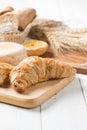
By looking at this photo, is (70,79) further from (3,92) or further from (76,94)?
(3,92)

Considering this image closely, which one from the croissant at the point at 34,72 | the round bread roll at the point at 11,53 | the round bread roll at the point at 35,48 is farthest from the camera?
the round bread roll at the point at 35,48

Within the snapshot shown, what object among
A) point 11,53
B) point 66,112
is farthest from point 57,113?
point 11,53

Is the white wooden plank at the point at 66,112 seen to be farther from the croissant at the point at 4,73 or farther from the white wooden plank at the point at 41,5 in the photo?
the white wooden plank at the point at 41,5

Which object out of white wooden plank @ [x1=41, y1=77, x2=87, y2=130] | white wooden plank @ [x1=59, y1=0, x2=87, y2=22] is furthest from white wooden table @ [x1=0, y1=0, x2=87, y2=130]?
white wooden plank @ [x1=59, y1=0, x2=87, y2=22]

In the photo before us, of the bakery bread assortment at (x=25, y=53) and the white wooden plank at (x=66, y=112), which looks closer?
the white wooden plank at (x=66, y=112)

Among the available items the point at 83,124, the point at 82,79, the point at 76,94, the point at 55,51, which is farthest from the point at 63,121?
the point at 55,51


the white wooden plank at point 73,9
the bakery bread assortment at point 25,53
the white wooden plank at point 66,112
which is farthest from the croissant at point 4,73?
the white wooden plank at point 73,9

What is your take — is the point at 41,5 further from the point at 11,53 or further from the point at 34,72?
the point at 34,72

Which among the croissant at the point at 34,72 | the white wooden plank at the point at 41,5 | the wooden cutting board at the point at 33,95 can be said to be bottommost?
the white wooden plank at the point at 41,5
